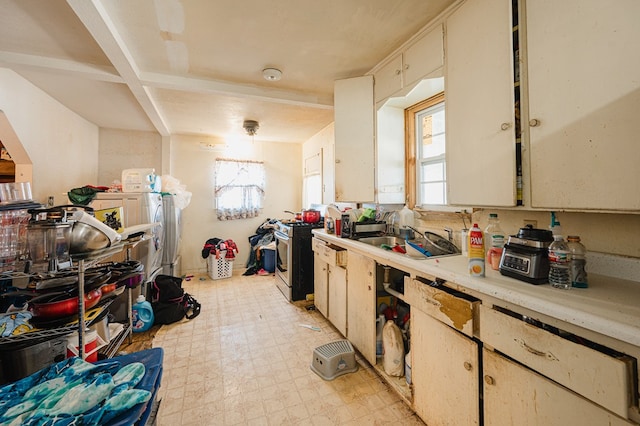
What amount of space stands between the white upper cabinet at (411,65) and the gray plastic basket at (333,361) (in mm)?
2120

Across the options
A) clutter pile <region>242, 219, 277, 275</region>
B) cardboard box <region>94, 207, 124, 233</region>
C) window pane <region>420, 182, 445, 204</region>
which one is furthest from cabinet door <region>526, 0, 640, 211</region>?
clutter pile <region>242, 219, 277, 275</region>

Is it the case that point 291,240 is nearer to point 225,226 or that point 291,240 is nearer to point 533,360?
point 225,226

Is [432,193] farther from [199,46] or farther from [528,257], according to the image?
[199,46]

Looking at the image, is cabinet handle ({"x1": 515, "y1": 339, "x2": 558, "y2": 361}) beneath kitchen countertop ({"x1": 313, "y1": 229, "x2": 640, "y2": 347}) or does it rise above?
beneath

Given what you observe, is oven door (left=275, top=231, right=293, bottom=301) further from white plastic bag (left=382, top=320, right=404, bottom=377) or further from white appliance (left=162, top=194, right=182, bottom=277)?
white plastic bag (left=382, top=320, right=404, bottom=377)

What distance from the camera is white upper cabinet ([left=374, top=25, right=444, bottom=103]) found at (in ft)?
5.58

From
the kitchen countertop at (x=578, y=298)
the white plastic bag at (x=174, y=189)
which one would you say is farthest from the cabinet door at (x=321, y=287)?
the white plastic bag at (x=174, y=189)

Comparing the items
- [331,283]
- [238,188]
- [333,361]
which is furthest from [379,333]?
[238,188]

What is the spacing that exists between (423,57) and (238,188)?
12.3 ft

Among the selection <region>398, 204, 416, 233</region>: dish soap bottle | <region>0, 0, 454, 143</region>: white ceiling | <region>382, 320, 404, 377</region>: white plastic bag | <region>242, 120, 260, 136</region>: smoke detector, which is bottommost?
<region>382, 320, 404, 377</region>: white plastic bag

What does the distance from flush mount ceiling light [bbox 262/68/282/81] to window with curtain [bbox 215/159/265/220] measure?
2461mm

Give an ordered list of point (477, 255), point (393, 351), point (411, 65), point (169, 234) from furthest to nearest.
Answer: point (169, 234), point (411, 65), point (393, 351), point (477, 255)

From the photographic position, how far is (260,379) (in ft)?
5.94

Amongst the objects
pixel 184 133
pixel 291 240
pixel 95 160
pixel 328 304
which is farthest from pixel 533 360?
pixel 95 160
